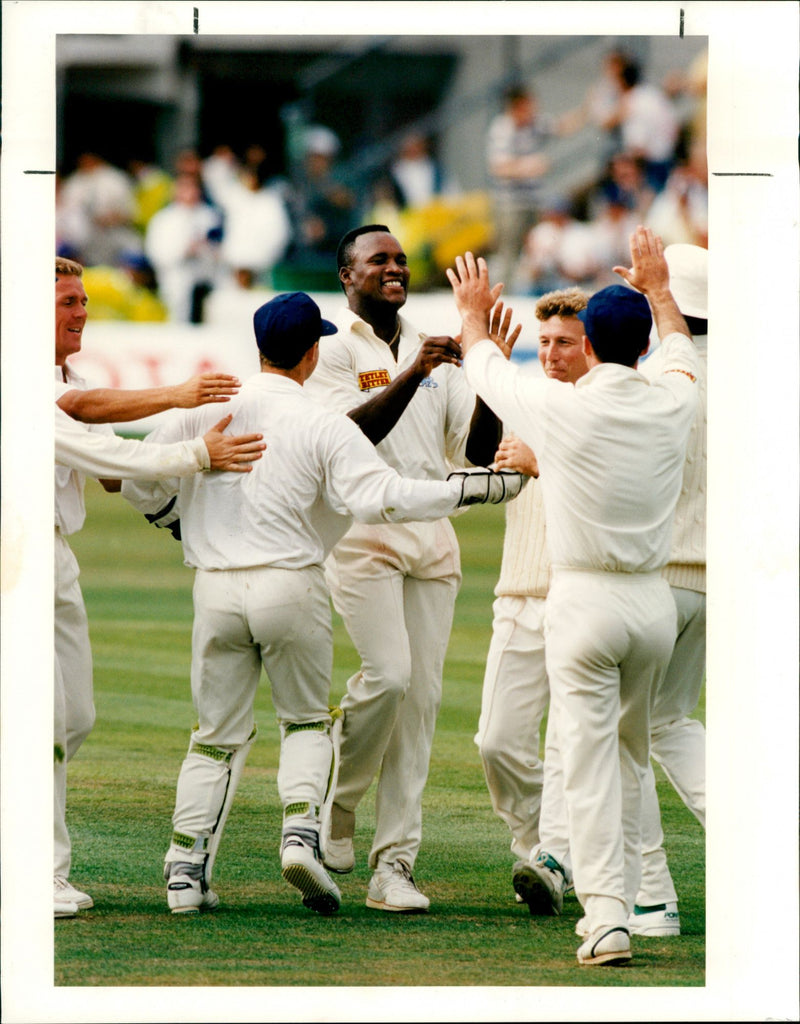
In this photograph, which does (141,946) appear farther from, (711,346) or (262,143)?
(262,143)

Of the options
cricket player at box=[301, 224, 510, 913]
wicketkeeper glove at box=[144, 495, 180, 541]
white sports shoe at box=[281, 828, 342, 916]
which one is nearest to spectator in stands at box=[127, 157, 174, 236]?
cricket player at box=[301, 224, 510, 913]

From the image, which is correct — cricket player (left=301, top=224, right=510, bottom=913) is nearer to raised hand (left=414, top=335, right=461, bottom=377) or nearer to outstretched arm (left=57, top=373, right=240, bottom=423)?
raised hand (left=414, top=335, right=461, bottom=377)

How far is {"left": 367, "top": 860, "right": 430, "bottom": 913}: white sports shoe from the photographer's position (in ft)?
19.0

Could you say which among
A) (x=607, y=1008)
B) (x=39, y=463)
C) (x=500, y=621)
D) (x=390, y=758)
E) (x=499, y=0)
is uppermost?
(x=499, y=0)

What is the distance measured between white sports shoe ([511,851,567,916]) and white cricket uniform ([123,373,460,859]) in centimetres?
77

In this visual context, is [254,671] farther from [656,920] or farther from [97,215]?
[97,215]

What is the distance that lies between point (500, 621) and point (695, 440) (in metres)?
1.06

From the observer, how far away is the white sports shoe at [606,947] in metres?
4.99

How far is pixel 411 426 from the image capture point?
614cm

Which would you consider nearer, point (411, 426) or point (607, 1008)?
point (607, 1008)

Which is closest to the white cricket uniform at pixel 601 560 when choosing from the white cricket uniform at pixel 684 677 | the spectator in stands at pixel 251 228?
the white cricket uniform at pixel 684 677

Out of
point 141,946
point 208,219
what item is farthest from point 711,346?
point 208,219

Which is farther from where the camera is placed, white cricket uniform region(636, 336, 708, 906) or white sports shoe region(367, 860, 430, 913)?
white sports shoe region(367, 860, 430, 913)

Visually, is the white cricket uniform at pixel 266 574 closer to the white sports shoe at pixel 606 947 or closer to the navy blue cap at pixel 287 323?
the navy blue cap at pixel 287 323
